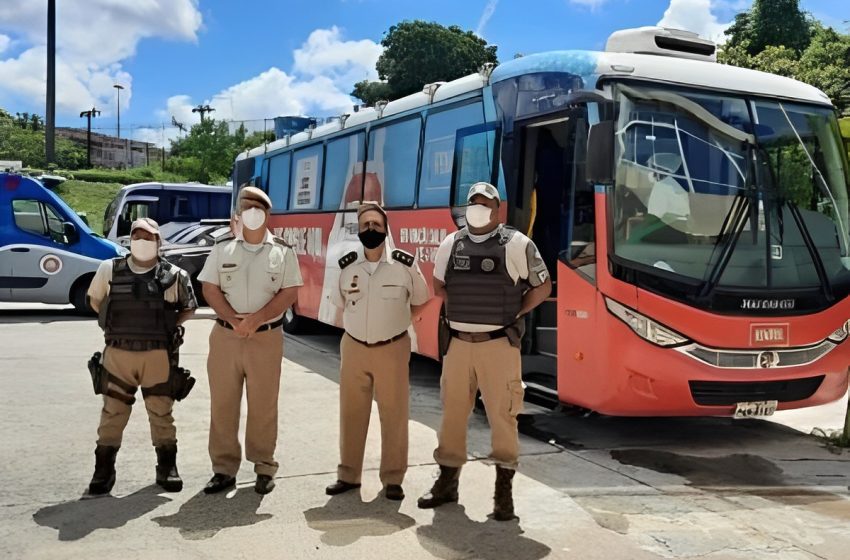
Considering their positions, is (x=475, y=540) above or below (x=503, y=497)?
below

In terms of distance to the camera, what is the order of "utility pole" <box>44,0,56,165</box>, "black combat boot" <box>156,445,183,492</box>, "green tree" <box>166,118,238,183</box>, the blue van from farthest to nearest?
"green tree" <box>166,118,238,183</box>, "utility pole" <box>44,0,56,165</box>, the blue van, "black combat boot" <box>156,445,183,492</box>

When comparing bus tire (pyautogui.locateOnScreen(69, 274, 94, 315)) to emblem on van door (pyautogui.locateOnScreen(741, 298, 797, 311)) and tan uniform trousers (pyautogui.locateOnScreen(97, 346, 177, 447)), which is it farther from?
emblem on van door (pyautogui.locateOnScreen(741, 298, 797, 311))

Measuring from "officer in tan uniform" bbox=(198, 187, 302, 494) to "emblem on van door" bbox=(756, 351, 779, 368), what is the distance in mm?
3396

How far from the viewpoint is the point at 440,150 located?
7918 millimetres

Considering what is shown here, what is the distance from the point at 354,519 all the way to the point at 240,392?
3.60 ft

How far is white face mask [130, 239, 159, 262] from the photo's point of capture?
496cm

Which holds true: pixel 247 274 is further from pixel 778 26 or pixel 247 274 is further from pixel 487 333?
pixel 778 26

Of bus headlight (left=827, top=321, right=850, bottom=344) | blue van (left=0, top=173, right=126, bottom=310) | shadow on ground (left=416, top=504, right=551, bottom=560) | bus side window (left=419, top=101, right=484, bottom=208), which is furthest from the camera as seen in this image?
blue van (left=0, top=173, right=126, bottom=310)

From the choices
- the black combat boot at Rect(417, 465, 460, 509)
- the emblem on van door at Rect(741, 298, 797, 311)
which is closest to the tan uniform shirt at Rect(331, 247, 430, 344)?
the black combat boot at Rect(417, 465, 460, 509)

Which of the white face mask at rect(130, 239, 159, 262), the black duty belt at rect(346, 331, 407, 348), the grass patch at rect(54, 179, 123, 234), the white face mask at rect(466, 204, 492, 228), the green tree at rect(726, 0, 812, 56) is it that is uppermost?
the green tree at rect(726, 0, 812, 56)

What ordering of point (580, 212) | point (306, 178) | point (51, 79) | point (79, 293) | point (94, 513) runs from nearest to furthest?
point (94, 513) → point (580, 212) → point (306, 178) → point (79, 293) → point (51, 79)

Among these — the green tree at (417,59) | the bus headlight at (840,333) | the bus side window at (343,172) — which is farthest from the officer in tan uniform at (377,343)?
the green tree at (417,59)

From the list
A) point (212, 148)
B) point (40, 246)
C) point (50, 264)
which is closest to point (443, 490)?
point (50, 264)

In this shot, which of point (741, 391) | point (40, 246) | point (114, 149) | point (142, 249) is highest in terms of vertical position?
point (114, 149)
